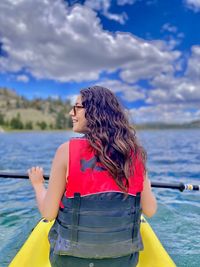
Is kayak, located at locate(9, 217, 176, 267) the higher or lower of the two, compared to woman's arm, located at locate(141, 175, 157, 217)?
lower

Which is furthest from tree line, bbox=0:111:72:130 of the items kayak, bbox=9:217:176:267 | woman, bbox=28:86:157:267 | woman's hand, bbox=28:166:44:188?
woman, bbox=28:86:157:267

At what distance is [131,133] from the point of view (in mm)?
2279

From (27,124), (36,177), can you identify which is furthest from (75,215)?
(27,124)

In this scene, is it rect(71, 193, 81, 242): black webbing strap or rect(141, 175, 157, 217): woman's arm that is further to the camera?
rect(141, 175, 157, 217): woman's arm

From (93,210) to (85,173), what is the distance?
0.27 m

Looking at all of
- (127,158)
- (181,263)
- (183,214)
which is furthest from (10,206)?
(127,158)

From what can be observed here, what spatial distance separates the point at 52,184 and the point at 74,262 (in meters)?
0.63

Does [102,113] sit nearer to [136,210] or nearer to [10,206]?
[136,210]

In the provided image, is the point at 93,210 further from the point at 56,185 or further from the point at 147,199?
the point at 147,199

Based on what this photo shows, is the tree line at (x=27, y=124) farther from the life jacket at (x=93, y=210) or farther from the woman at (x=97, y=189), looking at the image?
the life jacket at (x=93, y=210)

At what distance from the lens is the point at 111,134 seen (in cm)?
220

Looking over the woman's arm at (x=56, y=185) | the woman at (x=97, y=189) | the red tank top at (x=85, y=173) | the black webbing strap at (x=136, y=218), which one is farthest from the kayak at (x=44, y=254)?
the red tank top at (x=85, y=173)

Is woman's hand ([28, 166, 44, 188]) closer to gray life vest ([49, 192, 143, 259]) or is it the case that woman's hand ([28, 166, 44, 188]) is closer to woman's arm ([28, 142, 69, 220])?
woman's arm ([28, 142, 69, 220])

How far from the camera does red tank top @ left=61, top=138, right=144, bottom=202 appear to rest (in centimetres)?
202
